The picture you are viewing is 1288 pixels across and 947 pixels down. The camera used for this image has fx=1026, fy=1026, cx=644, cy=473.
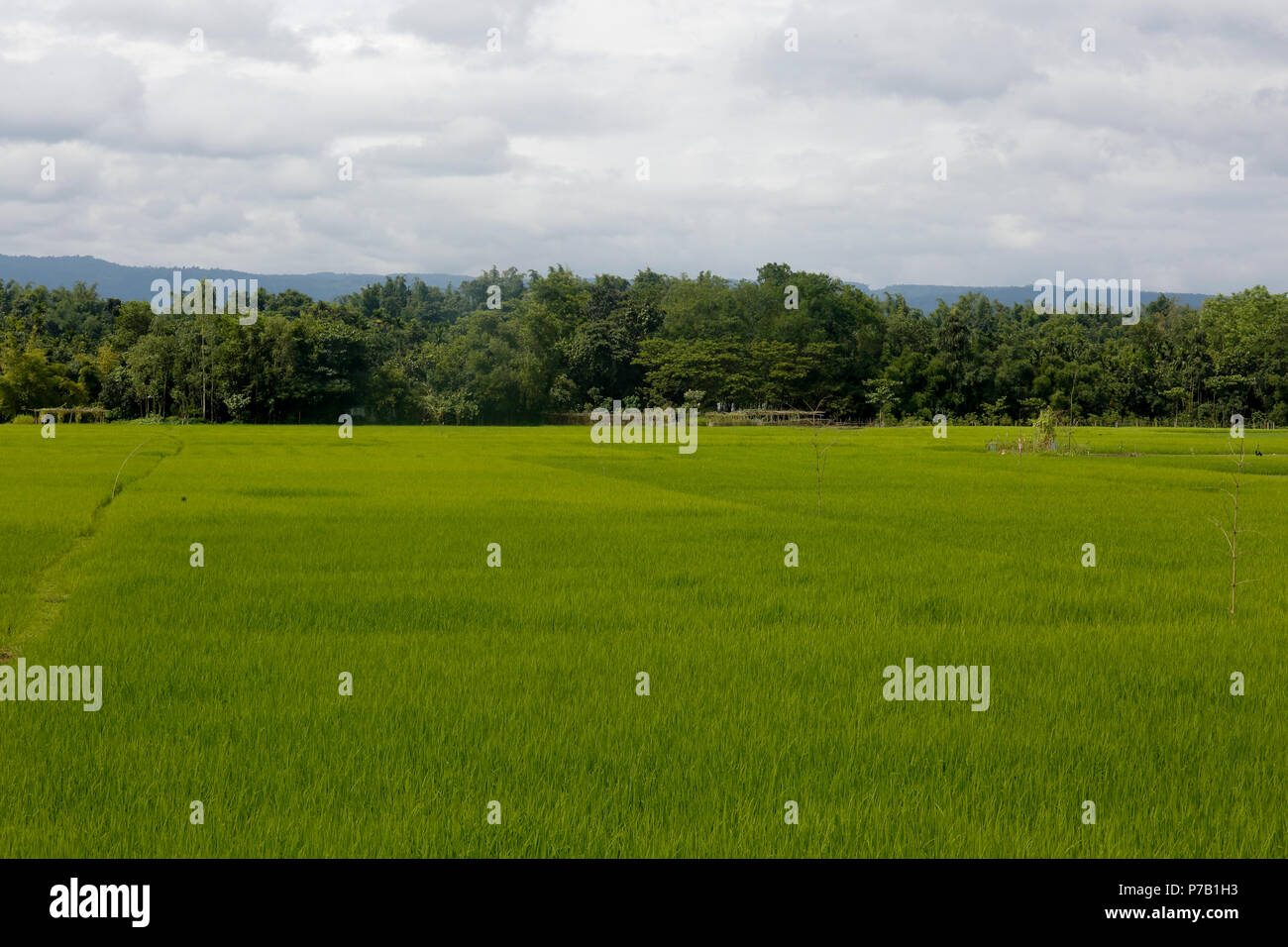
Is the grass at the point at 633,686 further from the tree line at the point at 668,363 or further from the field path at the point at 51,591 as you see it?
the tree line at the point at 668,363

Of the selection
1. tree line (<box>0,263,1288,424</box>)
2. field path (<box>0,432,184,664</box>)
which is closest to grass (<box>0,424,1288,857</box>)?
field path (<box>0,432,184,664</box>)

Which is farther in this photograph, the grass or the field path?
the field path

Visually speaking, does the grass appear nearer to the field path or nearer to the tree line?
the field path

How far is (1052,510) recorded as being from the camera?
2012cm

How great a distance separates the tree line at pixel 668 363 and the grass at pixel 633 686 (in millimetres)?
55348

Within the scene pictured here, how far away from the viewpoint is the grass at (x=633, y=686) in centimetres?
519

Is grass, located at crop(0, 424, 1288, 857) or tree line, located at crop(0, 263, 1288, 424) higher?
tree line, located at crop(0, 263, 1288, 424)

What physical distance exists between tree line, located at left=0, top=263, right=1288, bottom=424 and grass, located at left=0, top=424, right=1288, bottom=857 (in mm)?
55348

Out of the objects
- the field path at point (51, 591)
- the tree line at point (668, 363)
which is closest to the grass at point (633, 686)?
the field path at point (51, 591)

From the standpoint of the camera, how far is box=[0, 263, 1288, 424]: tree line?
Answer: 70.4m

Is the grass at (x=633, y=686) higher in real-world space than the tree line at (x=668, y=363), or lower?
lower

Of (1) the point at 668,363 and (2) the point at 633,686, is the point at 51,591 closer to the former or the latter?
(2) the point at 633,686

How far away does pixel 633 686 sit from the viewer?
7730 millimetres
